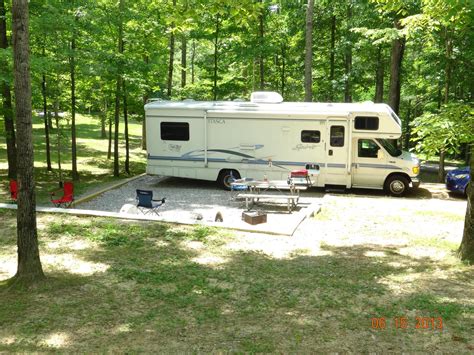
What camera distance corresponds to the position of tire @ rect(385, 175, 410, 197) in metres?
14.5

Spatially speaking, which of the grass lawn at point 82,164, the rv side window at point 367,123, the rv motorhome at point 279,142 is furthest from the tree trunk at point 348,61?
the grass lawn at point 82,164

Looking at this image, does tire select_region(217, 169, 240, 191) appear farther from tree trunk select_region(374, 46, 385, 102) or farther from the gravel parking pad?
tree trunk select_region(374, 46, 385, 102)

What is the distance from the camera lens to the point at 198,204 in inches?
516

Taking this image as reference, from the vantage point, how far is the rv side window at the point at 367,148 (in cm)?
1453

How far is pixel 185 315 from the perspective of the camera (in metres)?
5.19

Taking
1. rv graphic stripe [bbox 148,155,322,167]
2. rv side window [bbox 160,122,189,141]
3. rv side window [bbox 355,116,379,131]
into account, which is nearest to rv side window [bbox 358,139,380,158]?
rv side window [bbox 355,116,379,131]

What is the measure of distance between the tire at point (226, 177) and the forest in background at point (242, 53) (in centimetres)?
481

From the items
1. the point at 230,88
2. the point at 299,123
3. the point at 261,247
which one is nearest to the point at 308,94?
the point at 299,123

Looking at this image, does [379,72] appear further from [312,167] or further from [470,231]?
[470,231]

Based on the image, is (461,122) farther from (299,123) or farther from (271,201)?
(299,123)

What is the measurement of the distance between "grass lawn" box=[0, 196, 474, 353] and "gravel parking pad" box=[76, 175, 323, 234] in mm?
847

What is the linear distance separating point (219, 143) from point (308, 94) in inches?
193

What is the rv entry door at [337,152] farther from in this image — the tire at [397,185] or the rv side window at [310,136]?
the tire at [397,185]

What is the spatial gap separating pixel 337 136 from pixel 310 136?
0.86m
